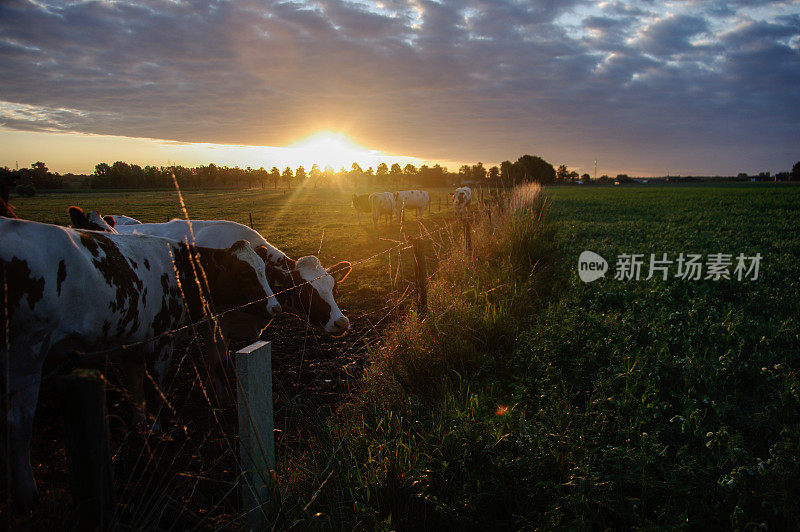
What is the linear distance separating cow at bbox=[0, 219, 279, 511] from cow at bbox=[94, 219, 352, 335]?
0.52 m

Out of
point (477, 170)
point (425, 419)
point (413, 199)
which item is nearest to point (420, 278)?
point (425, 419)

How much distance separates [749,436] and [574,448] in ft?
5.14

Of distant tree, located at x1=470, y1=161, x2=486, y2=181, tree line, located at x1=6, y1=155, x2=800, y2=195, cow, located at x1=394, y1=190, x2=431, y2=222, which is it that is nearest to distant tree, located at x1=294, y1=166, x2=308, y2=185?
tree line, located at x1=6, y1=155, x2=800, y2=195

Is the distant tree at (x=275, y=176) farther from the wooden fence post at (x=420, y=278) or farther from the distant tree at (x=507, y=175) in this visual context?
the wooden fence post at (x=420, y=278)

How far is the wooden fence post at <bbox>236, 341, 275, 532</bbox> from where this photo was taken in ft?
6.92

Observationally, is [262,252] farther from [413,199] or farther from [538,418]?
[413,199]

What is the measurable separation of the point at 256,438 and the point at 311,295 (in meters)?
2.78

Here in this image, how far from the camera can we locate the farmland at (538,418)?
2.54 m

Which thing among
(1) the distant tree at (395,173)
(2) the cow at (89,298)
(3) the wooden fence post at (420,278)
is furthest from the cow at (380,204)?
(1) the distant tree at (395,173)

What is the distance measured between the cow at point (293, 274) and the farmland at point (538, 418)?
636 mm

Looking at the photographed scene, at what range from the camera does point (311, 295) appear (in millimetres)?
4949

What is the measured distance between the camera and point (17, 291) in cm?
278

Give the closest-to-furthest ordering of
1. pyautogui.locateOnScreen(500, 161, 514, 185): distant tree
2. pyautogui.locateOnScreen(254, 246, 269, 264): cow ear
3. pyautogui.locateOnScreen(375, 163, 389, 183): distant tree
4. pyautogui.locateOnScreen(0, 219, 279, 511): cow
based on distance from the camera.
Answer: pyautogui.locateOnScreen(0, 219, 279, 511): cow → pyautogui.locateOnScreen(254, 246, 269, 264): cow ear → pyautogui.locateOnScreen(500, 161, 514, 185): distant tree → pyautogui.locateOnScreen(375, 163, 389, 183): distant tree

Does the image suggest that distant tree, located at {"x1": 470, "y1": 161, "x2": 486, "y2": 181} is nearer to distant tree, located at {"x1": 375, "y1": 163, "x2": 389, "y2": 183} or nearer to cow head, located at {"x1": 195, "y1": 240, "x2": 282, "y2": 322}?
distant tree, located at {"x1": 375, "y1": 163, "x2": 389, "y2": 183}
